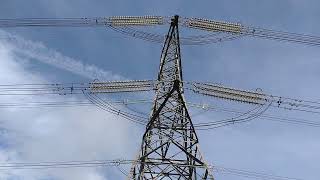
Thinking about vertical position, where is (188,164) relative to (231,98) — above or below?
below

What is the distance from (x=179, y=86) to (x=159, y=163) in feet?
16.6

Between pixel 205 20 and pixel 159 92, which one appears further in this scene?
pixel 205 20

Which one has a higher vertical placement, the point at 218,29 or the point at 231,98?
the point at 218,29

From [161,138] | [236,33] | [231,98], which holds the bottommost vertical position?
[161,138]

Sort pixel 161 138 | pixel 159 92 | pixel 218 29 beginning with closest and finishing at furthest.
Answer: pixel 161 138 → pixel 159 92 → pixel 218 29

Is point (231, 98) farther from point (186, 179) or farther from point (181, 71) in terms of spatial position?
point (186, 179)

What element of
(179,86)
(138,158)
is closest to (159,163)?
(138,158)

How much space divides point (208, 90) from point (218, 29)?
5377 mm

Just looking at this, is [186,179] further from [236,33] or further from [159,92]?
[236,33]

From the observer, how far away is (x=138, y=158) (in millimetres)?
35531

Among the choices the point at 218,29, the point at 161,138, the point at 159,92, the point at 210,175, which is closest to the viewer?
the point at 210,175

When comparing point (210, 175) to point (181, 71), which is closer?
point (210, 175)

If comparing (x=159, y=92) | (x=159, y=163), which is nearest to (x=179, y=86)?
(x=159, y=92)

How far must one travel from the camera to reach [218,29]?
43219 mm
